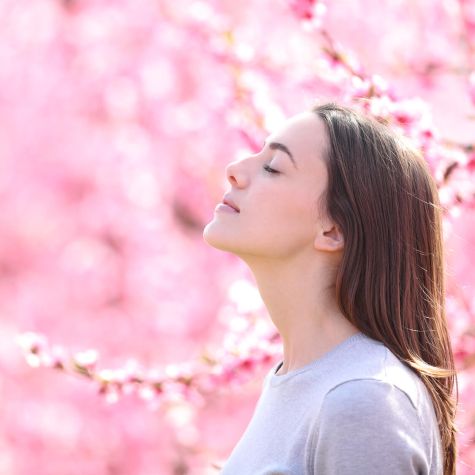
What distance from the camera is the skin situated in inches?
62.7

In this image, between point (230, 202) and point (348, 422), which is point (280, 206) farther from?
point (348, 422)

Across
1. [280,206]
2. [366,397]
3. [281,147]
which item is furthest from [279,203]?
[366,397]

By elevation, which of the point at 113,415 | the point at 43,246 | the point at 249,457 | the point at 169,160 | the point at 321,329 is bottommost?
the point at 113,415

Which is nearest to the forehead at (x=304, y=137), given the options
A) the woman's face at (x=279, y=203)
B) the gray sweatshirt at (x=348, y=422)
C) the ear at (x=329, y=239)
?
the woman's face at (x=279, y=203)

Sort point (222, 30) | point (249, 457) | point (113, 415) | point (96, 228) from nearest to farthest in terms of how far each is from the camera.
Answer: point (249, 457) → point (222, 30) → point (113, 415) → point (96, 228)

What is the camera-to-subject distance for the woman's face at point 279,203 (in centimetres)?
159

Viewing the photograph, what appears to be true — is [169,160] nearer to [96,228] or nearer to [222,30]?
[96,228]

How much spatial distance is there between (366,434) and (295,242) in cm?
37

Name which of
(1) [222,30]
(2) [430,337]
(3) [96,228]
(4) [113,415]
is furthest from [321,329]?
(3) [96,228]

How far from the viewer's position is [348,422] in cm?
137

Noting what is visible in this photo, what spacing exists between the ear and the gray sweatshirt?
15cm

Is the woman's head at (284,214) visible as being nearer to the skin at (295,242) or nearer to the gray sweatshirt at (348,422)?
the skin at (295,242)

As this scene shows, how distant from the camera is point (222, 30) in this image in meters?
3.02

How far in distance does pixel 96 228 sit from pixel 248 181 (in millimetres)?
4208
